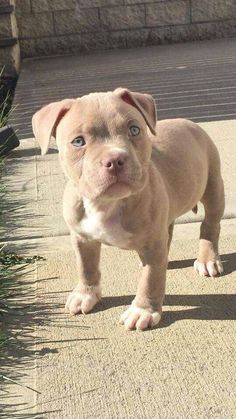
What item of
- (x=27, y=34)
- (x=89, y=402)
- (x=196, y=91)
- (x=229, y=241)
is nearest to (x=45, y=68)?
(x=27, y=34)

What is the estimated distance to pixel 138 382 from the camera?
290cm

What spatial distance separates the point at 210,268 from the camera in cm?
383

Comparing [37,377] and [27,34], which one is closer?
[37,377]

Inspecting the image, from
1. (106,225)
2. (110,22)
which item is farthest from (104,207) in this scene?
(110,22)

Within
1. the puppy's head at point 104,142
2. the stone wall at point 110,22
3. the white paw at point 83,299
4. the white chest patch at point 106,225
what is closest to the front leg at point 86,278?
the white paw at point 83,299

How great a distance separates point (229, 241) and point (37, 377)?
180 cm

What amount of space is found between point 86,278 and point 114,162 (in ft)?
3.27

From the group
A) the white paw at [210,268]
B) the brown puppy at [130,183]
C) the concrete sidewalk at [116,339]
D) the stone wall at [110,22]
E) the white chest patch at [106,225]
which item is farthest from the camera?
the stone wall at [110,22]

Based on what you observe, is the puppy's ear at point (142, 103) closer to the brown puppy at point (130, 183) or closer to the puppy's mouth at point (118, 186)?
the brown puppy at point (130, 183)

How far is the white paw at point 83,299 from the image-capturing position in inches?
139

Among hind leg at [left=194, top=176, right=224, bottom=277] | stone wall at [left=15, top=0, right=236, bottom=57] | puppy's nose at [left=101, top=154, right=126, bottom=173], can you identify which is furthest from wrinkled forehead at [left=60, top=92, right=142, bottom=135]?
stone wall at [left=15, top=0, right=236, bottom=57]

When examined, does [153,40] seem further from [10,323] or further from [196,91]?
[10,323]

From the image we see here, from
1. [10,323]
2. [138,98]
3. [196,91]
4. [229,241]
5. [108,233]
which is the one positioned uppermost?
[138,98]

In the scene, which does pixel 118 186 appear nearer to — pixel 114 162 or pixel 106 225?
pixel 114 162
